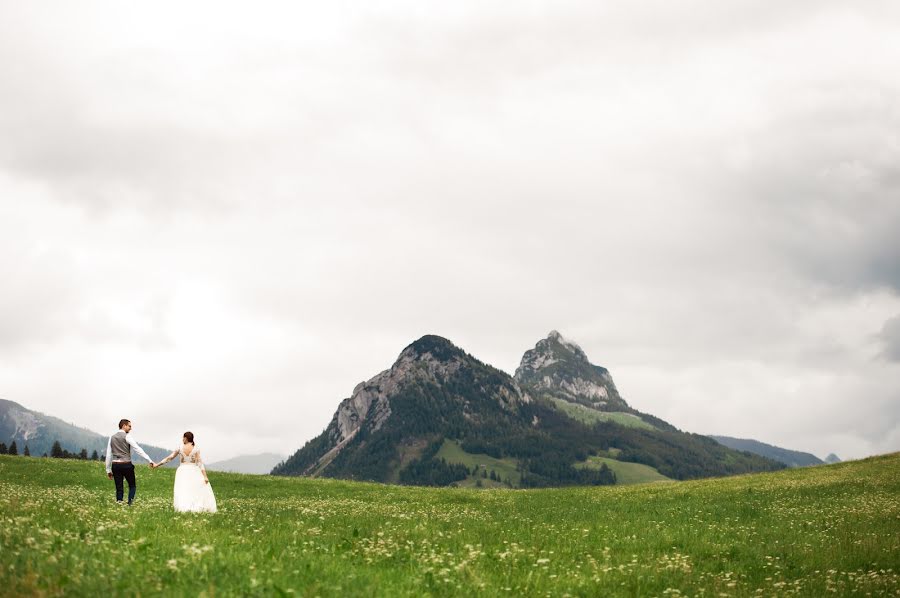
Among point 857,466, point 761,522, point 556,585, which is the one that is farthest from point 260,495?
point 857,466

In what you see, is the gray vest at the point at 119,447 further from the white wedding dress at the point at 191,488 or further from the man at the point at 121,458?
the white wedding dress at the point at 191,488

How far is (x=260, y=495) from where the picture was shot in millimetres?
42094

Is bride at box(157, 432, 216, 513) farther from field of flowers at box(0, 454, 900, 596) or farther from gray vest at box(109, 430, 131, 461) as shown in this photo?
gray vest at box(109, 430, 131, 461)

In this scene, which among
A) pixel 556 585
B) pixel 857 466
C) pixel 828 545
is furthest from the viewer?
pixel 857 466

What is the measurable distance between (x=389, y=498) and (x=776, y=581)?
28232mm

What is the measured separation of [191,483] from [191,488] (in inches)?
6.8

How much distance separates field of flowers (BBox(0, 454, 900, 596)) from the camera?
11469mm

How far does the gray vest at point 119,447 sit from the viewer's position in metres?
28.0

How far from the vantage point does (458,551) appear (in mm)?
17562

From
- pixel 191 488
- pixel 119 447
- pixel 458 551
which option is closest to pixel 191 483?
pixel 191 488

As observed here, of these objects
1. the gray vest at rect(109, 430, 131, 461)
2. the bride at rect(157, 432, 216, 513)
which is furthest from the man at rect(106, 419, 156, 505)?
the bride at rect(157, 432, 216, 513)

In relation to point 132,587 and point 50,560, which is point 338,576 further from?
point 50,560

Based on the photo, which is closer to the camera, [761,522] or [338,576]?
[338,576]

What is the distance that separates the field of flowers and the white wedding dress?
325cm
